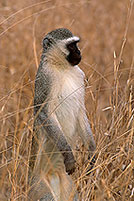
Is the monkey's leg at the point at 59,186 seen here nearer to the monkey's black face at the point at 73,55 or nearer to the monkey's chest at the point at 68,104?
the monkey's chest at the point at 68,104

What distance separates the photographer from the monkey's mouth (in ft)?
10.2

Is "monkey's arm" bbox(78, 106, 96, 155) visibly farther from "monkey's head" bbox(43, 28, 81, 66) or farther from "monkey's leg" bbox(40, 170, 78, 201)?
"monkey's head" bbox(43, 28, 81, 66)

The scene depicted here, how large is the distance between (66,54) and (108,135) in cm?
69

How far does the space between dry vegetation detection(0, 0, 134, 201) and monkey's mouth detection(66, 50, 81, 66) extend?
0.69 ft

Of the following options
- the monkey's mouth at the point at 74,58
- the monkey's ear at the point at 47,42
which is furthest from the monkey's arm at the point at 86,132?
the monkey's ear at the point at 47,42

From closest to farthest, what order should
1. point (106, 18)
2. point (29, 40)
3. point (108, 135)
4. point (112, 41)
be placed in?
1. point (108, 135)
2. point (29, 40)
3. point (112, 41)
4. point (106, 18)

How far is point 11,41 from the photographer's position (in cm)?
623

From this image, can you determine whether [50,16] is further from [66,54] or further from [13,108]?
[66,54]

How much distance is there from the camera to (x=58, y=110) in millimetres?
3195

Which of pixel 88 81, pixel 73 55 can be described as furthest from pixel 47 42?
pixel 88 81

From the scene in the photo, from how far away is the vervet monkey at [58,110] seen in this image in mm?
3127

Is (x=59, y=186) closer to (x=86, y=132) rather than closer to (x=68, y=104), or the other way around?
(x=86, y=132)

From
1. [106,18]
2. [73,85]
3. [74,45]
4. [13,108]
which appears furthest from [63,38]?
[106,18]

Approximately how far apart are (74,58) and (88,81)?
35 cm
